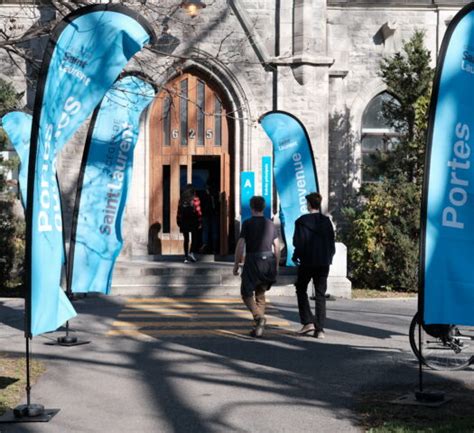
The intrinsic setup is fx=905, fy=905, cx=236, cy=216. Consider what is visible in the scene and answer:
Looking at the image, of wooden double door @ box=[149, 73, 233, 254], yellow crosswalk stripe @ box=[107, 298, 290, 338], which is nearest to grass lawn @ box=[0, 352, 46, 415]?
yellow crosswalk stripe @ box=[107, 298, 290, 338]

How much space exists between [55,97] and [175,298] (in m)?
10.2

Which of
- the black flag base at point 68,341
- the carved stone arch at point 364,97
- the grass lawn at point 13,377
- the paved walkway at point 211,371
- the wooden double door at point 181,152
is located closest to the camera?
the paved walkway at point 211,371

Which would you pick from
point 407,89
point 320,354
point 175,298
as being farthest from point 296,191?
point 320,354

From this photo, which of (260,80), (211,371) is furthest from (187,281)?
(211,371)

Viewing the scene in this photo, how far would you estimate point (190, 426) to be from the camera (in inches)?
288

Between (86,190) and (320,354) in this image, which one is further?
(86,190)

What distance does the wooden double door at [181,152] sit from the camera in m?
22.2

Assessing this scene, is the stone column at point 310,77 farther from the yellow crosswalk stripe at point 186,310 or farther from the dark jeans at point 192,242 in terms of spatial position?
the yellow crosswalk stripe at point 186,310

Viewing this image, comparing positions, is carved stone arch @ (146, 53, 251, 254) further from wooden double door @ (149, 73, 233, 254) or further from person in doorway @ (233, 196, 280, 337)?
person in doorway @ (233, 196, 280, 337)

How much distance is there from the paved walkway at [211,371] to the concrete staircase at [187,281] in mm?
2455

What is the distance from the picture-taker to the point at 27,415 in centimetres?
753

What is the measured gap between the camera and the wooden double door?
2225 cm

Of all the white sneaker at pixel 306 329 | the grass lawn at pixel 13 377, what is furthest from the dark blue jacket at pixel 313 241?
the grass lawn at pixel 13 377

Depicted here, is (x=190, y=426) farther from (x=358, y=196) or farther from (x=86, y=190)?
(x=358, y=196)
